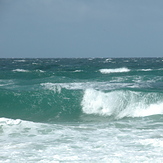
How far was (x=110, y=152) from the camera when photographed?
762 cm

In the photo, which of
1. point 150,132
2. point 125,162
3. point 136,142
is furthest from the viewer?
point 150,132

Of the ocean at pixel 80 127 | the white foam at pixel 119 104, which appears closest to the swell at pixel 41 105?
the ocean at pixel 80 127

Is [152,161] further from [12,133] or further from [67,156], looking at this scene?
[12,133]

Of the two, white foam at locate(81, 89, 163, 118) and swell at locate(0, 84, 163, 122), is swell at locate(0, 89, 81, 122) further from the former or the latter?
white foam at locate(81, 89, 163, 118)

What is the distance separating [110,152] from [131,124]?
156 inches

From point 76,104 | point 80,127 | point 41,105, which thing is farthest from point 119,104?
point 80,127

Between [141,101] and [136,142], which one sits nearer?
[136,142]

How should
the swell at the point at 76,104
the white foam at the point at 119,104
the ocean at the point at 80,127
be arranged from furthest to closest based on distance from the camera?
the white foam at the point at 119,104, the swell at the point at 76,104, the ocean at the point at 80,127

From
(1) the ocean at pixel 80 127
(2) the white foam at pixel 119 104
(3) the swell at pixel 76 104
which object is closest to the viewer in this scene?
(1) the ocean at pixel 80 127

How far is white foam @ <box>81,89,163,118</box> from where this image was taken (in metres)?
14.8

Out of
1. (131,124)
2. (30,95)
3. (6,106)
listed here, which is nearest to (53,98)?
(30,95)

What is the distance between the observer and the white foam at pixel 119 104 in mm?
14805

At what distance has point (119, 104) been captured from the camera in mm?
16156

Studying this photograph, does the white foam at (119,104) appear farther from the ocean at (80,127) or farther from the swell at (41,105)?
the swell at (41,105)
